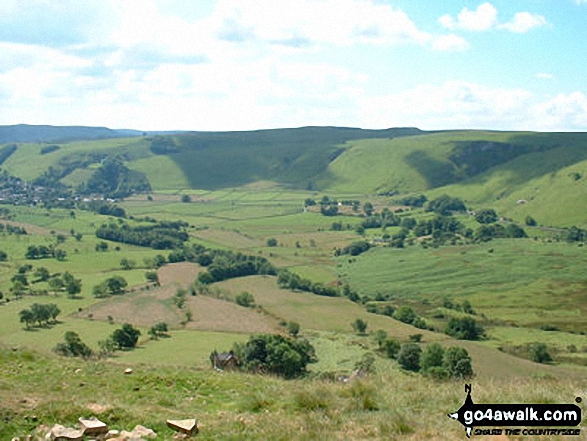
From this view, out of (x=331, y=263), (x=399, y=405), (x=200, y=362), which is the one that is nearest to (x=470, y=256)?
(x=331, y=263)

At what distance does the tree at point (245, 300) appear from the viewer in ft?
333

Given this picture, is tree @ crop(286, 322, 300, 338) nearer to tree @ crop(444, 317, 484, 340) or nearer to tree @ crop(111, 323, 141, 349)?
tree @ crop(111, 323, 141, 349)

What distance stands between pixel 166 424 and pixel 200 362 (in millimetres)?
44634

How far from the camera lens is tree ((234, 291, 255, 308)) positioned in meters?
102

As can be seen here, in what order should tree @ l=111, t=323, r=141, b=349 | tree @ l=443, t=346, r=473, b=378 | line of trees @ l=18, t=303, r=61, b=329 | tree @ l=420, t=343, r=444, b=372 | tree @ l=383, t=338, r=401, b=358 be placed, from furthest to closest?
line of trees @ l=18, t=303, r=61, b=329
tree @ l=383, t=338, r=401, b=358
tree @ l=111, t=323, r=141, b=349
tree @ l=420, t=343, r=444, b=372
tree @ l=443, t=346, r=473, b=378

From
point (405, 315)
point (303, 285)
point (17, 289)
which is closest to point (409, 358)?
point (405, 315)

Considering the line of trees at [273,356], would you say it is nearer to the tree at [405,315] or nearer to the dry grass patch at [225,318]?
the dry grass patch at [225,318]

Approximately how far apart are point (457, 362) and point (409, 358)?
7.67 m

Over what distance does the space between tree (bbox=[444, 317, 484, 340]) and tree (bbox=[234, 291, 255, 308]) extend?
34.1 m

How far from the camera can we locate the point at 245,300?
102m

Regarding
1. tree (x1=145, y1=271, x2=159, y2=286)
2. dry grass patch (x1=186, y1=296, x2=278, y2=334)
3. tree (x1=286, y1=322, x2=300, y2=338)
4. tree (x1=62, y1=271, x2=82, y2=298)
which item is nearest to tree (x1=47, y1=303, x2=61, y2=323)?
tree (x1=62, y1=271, x2=82, y2=298)

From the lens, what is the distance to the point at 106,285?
107750 millimetres

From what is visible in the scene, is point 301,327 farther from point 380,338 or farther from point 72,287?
point 72,287

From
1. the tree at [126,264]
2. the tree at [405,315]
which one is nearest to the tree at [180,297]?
the tree at [126,264]
